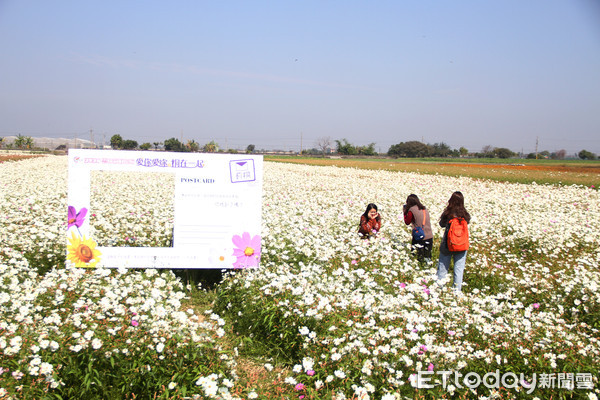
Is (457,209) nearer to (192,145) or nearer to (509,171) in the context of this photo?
(509,171)

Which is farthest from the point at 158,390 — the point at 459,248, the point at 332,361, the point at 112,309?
the point at 459,248

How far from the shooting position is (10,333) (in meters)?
3.38

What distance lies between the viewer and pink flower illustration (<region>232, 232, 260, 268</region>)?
5.70m

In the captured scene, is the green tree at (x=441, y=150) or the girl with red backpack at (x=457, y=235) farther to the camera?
the green tree at (x=441, y=150)

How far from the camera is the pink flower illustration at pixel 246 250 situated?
5.70 meters

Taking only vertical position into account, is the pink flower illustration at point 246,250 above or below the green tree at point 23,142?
below

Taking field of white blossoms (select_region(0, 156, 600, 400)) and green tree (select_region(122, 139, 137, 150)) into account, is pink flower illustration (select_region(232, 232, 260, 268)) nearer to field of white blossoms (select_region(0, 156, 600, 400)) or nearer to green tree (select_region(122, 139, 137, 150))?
field of white blossoms (select_region(0, 156, 600, 400))

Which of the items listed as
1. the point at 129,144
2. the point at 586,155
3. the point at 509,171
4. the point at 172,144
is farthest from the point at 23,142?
the point at 586,155

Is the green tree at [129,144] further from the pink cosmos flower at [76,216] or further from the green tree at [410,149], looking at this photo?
the pink cosmos flower at [76,216]

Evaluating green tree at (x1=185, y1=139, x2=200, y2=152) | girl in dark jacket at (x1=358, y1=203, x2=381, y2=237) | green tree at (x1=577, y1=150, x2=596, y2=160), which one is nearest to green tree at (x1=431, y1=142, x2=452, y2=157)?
green tree at (x1=577, y1=150, x2=596, y2=160)

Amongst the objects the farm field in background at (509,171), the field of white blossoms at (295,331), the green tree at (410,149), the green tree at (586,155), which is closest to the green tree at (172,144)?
the farm field in background at (509,171)

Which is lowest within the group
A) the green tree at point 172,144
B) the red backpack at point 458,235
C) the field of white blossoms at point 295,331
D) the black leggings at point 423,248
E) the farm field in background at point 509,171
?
the field of white blossoms at point 295,331

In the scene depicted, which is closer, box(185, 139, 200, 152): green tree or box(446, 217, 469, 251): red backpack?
box(446, 217, 469, 251): red backpack

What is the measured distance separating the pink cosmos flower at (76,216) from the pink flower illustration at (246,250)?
6.88ft
